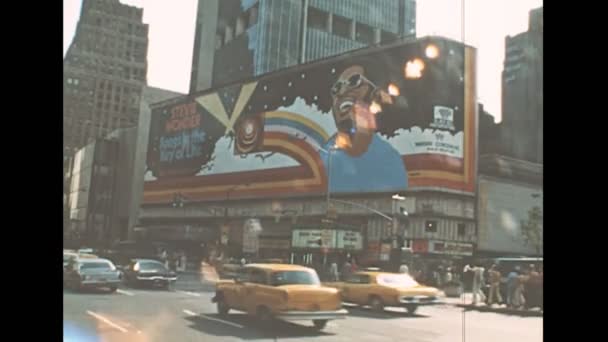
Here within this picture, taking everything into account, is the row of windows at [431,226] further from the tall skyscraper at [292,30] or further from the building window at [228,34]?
the building window at [228,34]

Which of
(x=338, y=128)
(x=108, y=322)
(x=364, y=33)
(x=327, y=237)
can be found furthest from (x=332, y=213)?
(x=108, y=322)

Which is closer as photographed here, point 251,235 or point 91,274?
point 251,235

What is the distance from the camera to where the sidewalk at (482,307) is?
226 centimetres

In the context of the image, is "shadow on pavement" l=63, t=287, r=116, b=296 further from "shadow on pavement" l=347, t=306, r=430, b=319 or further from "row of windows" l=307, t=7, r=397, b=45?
"row of windows" l=307, t=7, r=397, b=45

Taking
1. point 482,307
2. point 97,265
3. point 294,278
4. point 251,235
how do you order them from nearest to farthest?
point 482,307
point 294,278
point 251,235
point 97,265

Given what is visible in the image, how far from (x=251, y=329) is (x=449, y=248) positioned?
0.89 m

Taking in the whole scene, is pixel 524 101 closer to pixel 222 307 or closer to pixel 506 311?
pixel 506 311

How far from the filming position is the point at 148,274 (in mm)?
2598

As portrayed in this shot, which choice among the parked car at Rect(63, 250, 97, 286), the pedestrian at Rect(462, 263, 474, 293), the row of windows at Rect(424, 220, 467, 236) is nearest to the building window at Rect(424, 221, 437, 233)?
the row of windows at Rect(424, 220, 467, 236)

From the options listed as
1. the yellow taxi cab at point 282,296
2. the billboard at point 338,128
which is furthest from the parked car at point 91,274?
the yellow taxi cab at point 282,296

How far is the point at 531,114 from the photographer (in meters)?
2.43

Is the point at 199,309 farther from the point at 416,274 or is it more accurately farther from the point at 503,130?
the point at 503,130
